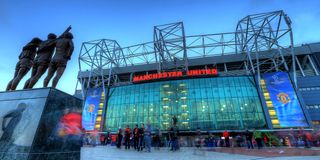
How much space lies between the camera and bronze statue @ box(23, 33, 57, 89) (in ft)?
19.7

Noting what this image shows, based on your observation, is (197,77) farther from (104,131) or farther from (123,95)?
(104,131)

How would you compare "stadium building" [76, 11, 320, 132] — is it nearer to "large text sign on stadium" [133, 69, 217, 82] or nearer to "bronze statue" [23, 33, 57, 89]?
"large text sign on stadium" [133, 69, 217, 82]

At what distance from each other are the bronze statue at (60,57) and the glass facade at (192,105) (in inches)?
1053

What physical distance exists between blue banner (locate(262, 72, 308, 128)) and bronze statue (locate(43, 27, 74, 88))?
105 ft

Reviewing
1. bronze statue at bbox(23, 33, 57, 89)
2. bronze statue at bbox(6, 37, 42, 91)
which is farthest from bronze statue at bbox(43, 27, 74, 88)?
bronze statue at bbox(6, 37, 42, 91)

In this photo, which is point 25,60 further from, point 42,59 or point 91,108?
point 91,108

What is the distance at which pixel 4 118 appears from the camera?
4.60 metres

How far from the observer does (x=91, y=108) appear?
3706 cm

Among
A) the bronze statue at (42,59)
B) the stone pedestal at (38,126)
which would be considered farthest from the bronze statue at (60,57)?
the stone pedestal at (38,126)

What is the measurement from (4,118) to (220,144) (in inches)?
881

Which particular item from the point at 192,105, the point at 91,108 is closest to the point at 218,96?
the point at 192,105

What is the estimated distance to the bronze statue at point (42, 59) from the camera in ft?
19.7

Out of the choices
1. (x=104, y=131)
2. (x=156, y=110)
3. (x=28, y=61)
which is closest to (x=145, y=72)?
(x=156, y=110)

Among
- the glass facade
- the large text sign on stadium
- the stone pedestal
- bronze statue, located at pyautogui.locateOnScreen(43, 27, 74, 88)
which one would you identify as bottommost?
the stone pedestal
